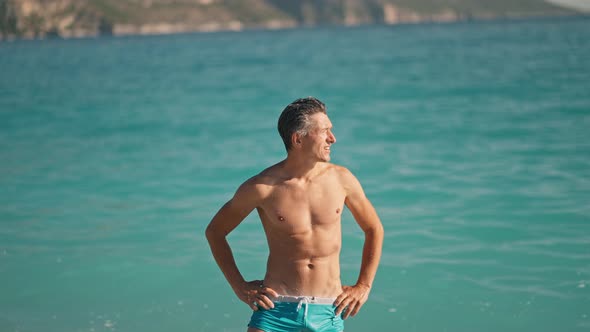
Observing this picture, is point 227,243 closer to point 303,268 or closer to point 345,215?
point 303,268

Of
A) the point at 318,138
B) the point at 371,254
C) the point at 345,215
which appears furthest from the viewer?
the point at 345,215

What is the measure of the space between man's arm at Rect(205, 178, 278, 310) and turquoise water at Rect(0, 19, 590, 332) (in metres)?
3.14

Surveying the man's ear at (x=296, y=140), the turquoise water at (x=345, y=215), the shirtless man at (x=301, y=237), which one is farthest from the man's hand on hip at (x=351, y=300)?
the turquoise water at (x=345, y=215)

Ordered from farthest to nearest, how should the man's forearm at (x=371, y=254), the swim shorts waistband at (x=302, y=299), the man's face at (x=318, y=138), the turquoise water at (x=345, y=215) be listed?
the turquoise water at (x=345, y=215) → the man's forearm at (x=371, y=254) → the swim shorts waistband at (x=302, y=299) → the man's face at (x=318, y=138)

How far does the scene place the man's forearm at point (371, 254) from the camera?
12.5ft

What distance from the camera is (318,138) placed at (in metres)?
3.60

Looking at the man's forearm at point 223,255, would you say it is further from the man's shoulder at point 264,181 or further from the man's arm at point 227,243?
the man's shoulder at point 264,181

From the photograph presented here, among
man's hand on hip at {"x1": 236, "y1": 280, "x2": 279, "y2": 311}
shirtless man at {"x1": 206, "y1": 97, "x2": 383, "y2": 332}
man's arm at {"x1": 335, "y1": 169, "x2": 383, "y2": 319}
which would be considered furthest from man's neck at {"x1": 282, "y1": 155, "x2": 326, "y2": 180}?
man's hand on hip at {"x1": 236, "y1": 280, "x2": 279, "y2": 311}

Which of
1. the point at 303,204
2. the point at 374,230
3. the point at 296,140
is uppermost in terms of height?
the point at 296,140

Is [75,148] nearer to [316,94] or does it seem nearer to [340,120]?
[340,120]

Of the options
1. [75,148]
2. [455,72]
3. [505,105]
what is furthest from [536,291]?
[455,72]

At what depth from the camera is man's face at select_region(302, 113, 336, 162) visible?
3.59 m

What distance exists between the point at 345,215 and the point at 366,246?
244 inches

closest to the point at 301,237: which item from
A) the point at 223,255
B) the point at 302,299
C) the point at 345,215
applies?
the point at 302,299
